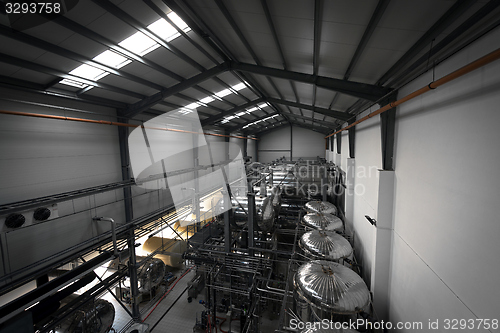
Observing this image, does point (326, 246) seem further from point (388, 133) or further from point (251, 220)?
point (388, 133)

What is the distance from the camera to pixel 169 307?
7828 millimetres

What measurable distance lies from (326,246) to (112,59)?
709cm

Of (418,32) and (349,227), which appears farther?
(349,227)

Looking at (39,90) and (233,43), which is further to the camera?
(39,90)

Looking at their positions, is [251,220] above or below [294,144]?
below

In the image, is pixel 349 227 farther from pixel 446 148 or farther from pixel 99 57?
pixel 99 57

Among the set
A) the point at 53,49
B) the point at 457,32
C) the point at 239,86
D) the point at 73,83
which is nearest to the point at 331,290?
the point at 457,32

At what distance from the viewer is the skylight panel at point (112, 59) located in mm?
5172

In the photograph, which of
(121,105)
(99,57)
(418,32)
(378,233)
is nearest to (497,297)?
(378,233)

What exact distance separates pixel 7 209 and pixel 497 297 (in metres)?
7.21

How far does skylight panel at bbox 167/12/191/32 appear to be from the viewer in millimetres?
4266

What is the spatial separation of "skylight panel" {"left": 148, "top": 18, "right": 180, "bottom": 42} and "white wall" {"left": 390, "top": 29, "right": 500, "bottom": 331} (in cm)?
503

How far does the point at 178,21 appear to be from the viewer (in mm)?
4488

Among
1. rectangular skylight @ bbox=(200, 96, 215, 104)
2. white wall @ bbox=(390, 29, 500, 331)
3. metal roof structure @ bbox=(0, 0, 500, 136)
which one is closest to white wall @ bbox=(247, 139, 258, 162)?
rectangular skylight @ bbox=(200, 96, 215, 104)
